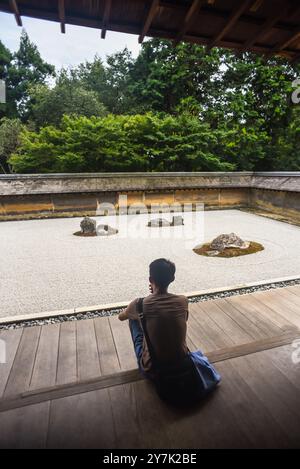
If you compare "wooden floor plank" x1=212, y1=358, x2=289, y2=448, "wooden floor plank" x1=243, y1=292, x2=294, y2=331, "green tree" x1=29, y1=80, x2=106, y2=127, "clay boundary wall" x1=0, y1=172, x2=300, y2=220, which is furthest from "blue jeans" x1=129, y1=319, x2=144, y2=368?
"green tree" x1=29, y1=80, x2=106, y2=127

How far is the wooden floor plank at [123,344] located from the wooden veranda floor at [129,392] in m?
0.01

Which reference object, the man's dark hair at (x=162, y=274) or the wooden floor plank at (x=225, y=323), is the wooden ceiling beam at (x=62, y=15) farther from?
the wooden floor plank at (x=225, y=323)

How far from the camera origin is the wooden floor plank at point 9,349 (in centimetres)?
247

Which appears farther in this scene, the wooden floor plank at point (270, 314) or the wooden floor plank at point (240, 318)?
the wooden floor plank at point (270, 314)

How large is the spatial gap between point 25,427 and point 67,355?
0.88m

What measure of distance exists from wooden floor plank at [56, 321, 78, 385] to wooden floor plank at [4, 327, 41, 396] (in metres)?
0.27

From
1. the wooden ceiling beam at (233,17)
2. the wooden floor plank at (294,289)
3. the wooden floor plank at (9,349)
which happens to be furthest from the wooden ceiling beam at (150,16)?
the wooden floor plank at (294,289)

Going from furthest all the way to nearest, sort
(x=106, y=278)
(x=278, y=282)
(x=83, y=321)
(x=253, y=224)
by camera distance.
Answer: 1. (x=253, y=224)
2. (x=106, y=278)
3. (x=278, y=282)
4. (x=83, y=321)

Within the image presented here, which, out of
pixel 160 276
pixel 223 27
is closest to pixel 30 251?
pixel 160 276

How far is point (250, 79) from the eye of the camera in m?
16.5

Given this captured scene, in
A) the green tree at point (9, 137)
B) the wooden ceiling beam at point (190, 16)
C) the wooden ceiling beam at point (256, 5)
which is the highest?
the green tree at point (9, 137)

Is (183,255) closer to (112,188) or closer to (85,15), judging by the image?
(85,15)

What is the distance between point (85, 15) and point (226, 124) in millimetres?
15617

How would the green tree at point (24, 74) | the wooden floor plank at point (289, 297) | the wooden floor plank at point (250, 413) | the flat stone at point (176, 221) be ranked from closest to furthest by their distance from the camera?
the wooden floor plank at point (250, 413) < the wooden floor plank at point (289, 297) < the flat stone at point (176, 221) < the green tree at point (24, 74)
